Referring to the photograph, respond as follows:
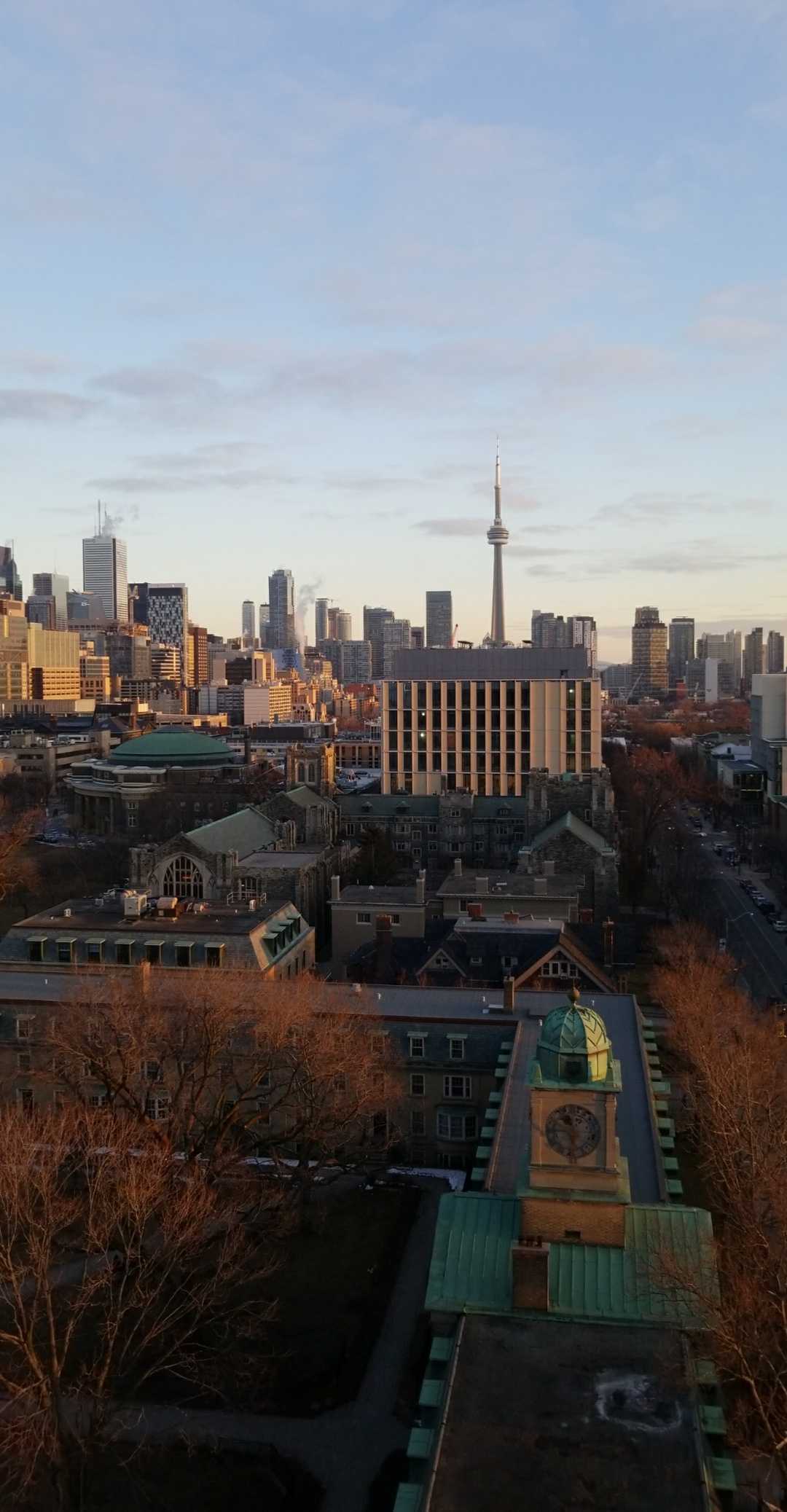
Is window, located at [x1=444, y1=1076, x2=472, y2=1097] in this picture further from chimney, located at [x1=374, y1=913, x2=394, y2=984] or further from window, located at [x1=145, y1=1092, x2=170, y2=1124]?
chimney, located at [x1=374, y1=913, x2=394, y2=984]

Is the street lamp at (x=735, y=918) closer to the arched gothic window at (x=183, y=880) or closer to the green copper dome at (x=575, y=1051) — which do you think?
the arched gothic window at (x=183, y=880)

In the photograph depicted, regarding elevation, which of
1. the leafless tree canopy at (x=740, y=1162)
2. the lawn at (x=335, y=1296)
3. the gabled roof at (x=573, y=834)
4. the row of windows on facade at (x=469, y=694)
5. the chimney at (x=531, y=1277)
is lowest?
the lawn at (x=335, y=1296)

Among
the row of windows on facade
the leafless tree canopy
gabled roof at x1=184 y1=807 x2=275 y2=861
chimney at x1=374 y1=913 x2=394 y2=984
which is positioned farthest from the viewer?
the row of windows on facade

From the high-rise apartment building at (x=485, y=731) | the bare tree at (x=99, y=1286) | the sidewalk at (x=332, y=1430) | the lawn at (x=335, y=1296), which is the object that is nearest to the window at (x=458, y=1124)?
the lawn at (x=335, y=1296)

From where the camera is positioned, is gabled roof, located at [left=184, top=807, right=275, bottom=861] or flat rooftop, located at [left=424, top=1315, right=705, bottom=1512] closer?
flat rooftop, located at [left=424, top=1315, right=705, bottom=1512]

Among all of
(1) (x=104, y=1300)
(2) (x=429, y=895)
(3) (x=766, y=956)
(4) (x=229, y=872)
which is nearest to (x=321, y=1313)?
(1) (x=104, y=1300)

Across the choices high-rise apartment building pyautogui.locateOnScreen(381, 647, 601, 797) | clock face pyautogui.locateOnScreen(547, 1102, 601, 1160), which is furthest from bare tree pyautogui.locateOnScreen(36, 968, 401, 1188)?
high-rise apartment building pyautogui.locateOnScreen(381, 647, 601, 797)

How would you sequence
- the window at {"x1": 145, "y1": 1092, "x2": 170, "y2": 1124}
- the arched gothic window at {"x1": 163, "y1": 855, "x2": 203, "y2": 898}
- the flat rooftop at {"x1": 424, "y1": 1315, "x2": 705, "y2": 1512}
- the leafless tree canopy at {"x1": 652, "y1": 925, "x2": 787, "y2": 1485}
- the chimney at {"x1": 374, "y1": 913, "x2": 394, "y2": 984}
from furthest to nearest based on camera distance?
the arched gothic window at {"x1": 163, "y1": 855, "x2": 203, "y2": 898} < the chimney at {"x1": 374, "y1": 913, "x2": 394, "y2": 984} < the window at {"x1": 145, "y1": 1092, "x2": 170, "y2": 1124} < the leafless tree canopy at {"x1": 652, "y1": 925, "x2": 787, "y2": 1485} < the flat rooftop at {"x1": 424, "y1": 1315, "x2": 705, "y2": 1512}
